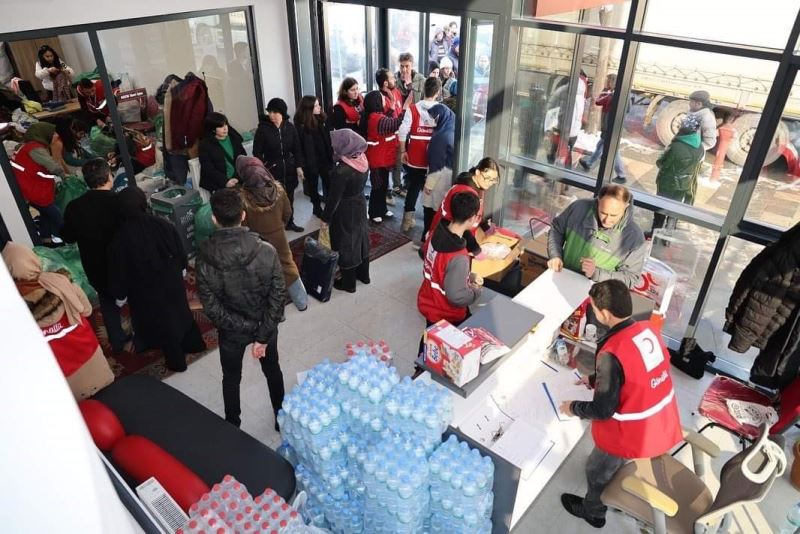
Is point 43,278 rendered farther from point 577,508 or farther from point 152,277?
point 577,508

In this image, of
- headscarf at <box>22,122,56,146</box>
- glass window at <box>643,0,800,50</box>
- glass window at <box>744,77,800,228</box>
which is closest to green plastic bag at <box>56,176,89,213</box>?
headscarf at <box>22,122,56,146</box>

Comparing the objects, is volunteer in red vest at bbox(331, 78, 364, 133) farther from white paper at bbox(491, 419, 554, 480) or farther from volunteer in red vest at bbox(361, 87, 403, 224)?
white paper at bbox(491, 419, 554, 480)

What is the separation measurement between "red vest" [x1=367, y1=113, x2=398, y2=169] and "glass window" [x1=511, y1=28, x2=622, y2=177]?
1.40m

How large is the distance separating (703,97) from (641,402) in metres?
2.58

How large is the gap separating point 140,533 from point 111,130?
5.27 m

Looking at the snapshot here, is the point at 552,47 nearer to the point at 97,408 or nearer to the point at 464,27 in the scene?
the point at 464,27

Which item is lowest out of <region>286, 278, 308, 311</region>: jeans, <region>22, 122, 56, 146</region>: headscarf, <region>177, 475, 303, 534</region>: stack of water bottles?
<region>286, 278, 308, 311</region>: jeans

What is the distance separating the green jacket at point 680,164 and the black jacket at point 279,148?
340 cm

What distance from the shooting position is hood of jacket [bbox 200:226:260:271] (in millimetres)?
3023

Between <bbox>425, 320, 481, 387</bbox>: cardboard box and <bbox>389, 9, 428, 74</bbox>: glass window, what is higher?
<bbox>389, 9, 428, 74</bbox>: glass window

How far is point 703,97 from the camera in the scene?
4.03m

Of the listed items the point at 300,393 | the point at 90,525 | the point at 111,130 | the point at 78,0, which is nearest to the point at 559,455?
the point at 300,393

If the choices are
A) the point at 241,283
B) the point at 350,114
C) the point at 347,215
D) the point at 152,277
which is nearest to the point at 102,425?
the point at 241,283

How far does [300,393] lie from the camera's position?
8.43 feet
